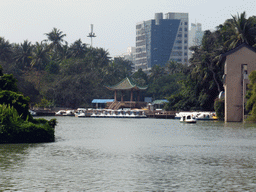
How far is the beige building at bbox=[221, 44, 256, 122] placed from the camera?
254 feet

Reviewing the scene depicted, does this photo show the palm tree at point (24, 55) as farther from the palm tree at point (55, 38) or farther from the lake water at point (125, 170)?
the lake water at point (125, 170)

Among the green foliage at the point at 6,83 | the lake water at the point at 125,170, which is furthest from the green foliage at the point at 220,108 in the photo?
the lake water at the point at 125,170

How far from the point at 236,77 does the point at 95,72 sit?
68.7 m

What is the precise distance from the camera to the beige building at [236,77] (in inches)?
3044

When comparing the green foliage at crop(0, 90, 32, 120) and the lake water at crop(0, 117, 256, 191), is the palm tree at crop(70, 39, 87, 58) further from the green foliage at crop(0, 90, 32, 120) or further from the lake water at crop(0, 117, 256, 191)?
the lake water at crop(0, 117, 256, 191)

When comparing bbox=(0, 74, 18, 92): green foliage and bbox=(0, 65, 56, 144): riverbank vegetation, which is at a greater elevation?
bbox=(0, 74, 18, 92): green foliage

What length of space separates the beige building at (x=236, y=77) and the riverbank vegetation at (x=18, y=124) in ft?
154

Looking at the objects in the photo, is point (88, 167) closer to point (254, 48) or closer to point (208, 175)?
point (208, 175)

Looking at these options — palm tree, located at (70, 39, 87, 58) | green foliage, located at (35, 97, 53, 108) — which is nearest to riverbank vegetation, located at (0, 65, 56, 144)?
green foliage, located at (35, 97, 53, 108)

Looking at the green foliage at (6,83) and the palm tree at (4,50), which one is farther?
the palm tree at (4,50)

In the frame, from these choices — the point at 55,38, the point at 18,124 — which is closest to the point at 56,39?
the point at 55,38

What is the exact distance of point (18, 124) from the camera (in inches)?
1287

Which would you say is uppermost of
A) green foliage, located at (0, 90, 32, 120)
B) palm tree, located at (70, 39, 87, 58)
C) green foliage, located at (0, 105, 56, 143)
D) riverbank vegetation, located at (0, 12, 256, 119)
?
palm tree, located at (70, 39, 87, 58)

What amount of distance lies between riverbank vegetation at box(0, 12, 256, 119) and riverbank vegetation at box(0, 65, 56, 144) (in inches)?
2310
